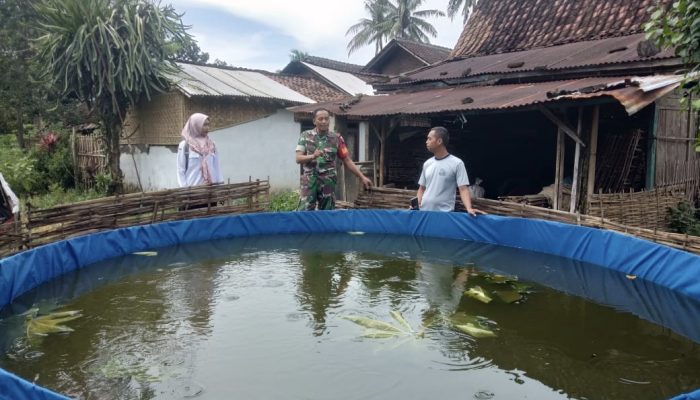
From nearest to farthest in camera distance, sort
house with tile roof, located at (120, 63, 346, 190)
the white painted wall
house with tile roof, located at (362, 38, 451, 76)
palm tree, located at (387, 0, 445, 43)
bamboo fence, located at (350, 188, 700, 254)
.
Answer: bamboo fence, located at (350, 188, 700, 254) → house with tile roof, located at (120, 63, 346, 190) → the white painted wall → house with tile roof, located at (362, 38, 451, 76) → palm tree, located at (387, 0, 445, 43)

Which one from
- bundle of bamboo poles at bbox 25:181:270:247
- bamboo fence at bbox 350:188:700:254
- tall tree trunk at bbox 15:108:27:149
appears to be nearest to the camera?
bamboo fence at bbox 350:188:700:254

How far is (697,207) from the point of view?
27.4 ft

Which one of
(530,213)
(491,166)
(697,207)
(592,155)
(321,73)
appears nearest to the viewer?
(530,213)

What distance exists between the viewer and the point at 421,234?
672cm

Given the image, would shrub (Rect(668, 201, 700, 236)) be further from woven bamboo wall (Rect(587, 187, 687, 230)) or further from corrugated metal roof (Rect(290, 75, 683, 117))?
corrugated metal roof (Rect(290, 75, 683, 117))

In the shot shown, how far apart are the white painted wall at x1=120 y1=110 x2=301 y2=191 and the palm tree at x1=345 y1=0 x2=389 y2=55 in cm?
1766

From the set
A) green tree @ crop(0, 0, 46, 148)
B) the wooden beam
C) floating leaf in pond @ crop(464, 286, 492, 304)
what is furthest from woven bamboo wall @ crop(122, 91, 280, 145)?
floating leaf in pond @ crop(464, 286, 492, 304)

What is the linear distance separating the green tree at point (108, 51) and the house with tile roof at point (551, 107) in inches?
151

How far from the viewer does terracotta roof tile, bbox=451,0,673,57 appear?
32.6 ft

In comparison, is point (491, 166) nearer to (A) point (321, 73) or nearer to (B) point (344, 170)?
(B) point (344, 170)

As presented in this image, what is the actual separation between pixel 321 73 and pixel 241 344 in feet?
50.7

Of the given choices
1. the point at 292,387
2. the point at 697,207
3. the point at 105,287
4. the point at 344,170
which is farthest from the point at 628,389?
the point at 697,207

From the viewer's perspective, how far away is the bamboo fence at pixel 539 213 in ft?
15.2

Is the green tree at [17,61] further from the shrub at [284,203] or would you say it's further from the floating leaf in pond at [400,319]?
the floating leaf in pond at [400,319]
